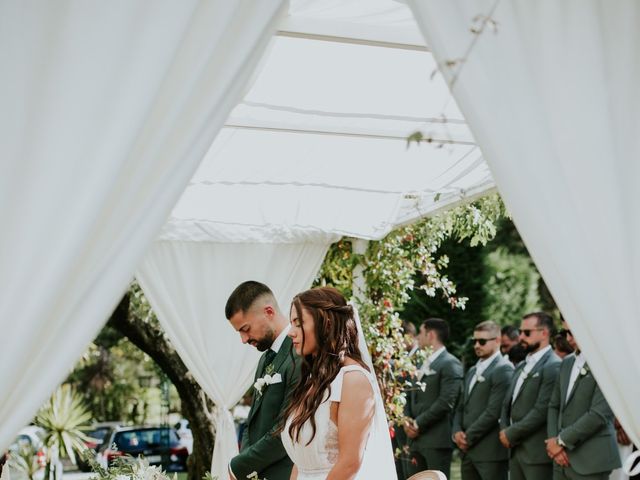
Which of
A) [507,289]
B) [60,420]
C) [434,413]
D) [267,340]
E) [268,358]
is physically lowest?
[434,413]

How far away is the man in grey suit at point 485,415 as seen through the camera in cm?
801

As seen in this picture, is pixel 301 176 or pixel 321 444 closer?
pixel 321 444

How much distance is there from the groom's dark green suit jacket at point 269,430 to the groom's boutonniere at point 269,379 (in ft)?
0.04

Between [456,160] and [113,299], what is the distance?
373 centimetres

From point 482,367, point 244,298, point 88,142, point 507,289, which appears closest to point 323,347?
point 244,298

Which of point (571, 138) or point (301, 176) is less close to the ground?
point (301, 176)

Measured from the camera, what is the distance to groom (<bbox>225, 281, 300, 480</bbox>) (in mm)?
4707

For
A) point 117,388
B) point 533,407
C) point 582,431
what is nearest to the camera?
point 582,431

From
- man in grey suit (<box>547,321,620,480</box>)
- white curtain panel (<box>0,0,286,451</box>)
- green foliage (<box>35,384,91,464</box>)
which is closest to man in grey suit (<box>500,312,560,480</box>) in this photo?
man in grey suit (<box>547,321,620,480</box>)

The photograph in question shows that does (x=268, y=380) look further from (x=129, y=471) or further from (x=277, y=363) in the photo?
(x=129, y=471)

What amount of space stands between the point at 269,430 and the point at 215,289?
9.30 ft

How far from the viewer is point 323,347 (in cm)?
400

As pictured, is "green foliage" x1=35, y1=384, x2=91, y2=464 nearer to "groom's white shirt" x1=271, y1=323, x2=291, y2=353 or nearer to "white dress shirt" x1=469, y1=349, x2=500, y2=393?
"white dress shirt" x1=469, y1=349, x2=500, y2=393

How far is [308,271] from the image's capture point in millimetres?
7711
